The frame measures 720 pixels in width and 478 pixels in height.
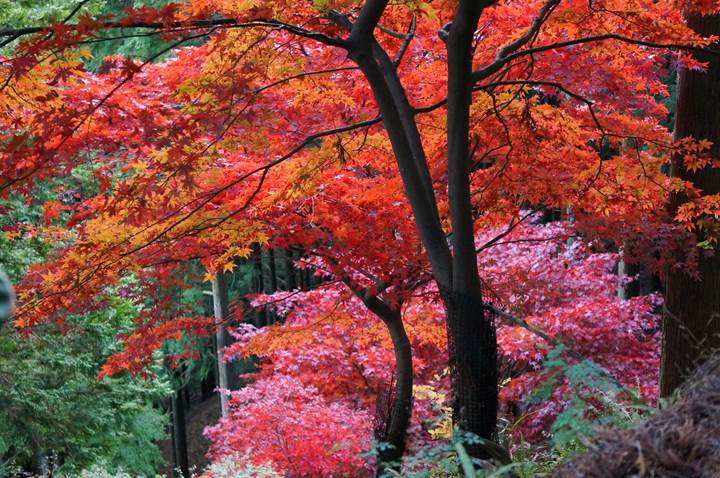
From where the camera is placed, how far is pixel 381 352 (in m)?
9.92

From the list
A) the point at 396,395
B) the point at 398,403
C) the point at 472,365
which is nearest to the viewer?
the point at 472,365

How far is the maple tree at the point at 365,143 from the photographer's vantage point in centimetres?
498

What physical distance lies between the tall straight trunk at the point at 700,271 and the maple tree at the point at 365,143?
228mm

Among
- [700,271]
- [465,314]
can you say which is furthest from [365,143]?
[700,271]

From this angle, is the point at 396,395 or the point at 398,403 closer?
the point at 398,403

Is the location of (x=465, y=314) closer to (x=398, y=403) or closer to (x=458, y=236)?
(x=458, y=236)

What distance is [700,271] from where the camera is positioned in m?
6.38

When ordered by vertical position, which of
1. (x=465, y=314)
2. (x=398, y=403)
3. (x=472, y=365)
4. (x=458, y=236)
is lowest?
(x=398, y=403)

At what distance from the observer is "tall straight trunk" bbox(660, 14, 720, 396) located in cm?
638

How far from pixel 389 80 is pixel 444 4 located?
75 centimetres

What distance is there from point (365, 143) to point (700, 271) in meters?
3.13

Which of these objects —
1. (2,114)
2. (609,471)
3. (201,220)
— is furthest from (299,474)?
(609,471)

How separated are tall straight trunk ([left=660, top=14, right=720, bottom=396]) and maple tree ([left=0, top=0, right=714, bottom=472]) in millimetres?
→ 228

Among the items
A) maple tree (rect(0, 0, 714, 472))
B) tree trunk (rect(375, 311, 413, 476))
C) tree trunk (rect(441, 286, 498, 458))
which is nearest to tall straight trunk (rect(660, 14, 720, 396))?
maple tree (rect(0, 0, 714, 472))
